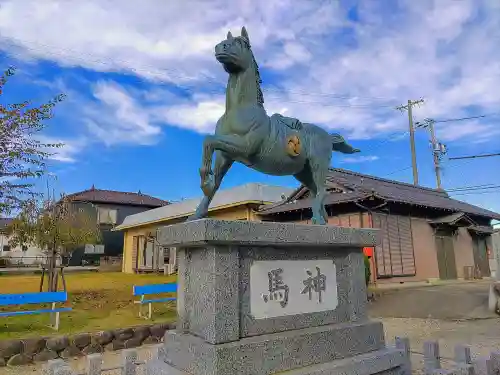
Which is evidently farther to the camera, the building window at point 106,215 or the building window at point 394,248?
the building window at point 106,215

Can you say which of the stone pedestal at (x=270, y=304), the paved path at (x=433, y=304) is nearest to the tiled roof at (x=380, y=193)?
the paved path at (x=433, y=304)

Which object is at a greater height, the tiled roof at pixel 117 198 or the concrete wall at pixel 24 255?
the tiled roof at pixel 117 198

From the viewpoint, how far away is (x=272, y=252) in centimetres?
330

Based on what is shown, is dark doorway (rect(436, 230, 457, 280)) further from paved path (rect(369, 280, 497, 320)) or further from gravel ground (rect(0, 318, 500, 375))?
gravel ground (rect(0, 318, 500, 375))

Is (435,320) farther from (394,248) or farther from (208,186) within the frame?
(208,186)

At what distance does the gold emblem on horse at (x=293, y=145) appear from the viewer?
153 inches

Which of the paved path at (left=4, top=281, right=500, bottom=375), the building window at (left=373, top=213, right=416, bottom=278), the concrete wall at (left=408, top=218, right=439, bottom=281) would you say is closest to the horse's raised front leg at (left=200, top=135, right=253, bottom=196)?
the paved path at (left=4, top=281, right=500, bottom=375)

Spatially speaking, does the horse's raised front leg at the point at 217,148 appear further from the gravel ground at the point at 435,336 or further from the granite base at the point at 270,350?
the gravel ground at the point at 435,336

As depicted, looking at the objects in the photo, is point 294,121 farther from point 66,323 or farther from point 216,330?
point 66,323

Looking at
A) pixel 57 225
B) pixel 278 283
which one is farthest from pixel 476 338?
pixel 57 225

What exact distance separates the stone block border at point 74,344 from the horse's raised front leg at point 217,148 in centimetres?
515

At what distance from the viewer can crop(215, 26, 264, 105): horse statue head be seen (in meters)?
3.63

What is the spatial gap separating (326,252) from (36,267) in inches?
1254

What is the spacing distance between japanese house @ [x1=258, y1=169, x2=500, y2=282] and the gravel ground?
182 inches
